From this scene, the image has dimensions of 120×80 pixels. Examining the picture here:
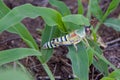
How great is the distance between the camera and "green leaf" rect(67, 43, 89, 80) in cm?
149

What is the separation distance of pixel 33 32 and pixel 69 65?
47 centimetres

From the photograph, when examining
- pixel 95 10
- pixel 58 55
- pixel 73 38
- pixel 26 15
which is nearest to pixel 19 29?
pixel 26 15

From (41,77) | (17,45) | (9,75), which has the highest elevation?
(9,75)

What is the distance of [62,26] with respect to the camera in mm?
1694

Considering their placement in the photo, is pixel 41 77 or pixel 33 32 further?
pixel 33 32

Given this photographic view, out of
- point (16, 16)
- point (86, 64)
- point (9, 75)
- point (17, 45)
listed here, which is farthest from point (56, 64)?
point (9, 75)

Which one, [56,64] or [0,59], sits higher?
[0,59]

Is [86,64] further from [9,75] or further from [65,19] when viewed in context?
[9,75]

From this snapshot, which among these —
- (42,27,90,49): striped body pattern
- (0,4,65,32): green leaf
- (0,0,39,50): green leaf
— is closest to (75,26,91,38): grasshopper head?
(42,27,90,49): striped body pattern

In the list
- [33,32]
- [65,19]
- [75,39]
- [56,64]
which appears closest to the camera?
[65,19]

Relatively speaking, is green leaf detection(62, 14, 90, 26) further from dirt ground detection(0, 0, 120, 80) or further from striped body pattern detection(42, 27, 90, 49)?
dirt ground detection(0, 0, 120, 80)

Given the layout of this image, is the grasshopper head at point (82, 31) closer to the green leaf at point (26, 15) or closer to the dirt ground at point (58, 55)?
the green leaf at point (26, 15)

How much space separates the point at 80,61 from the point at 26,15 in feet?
1.25

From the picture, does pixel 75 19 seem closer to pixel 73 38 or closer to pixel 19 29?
pixel 73 38
